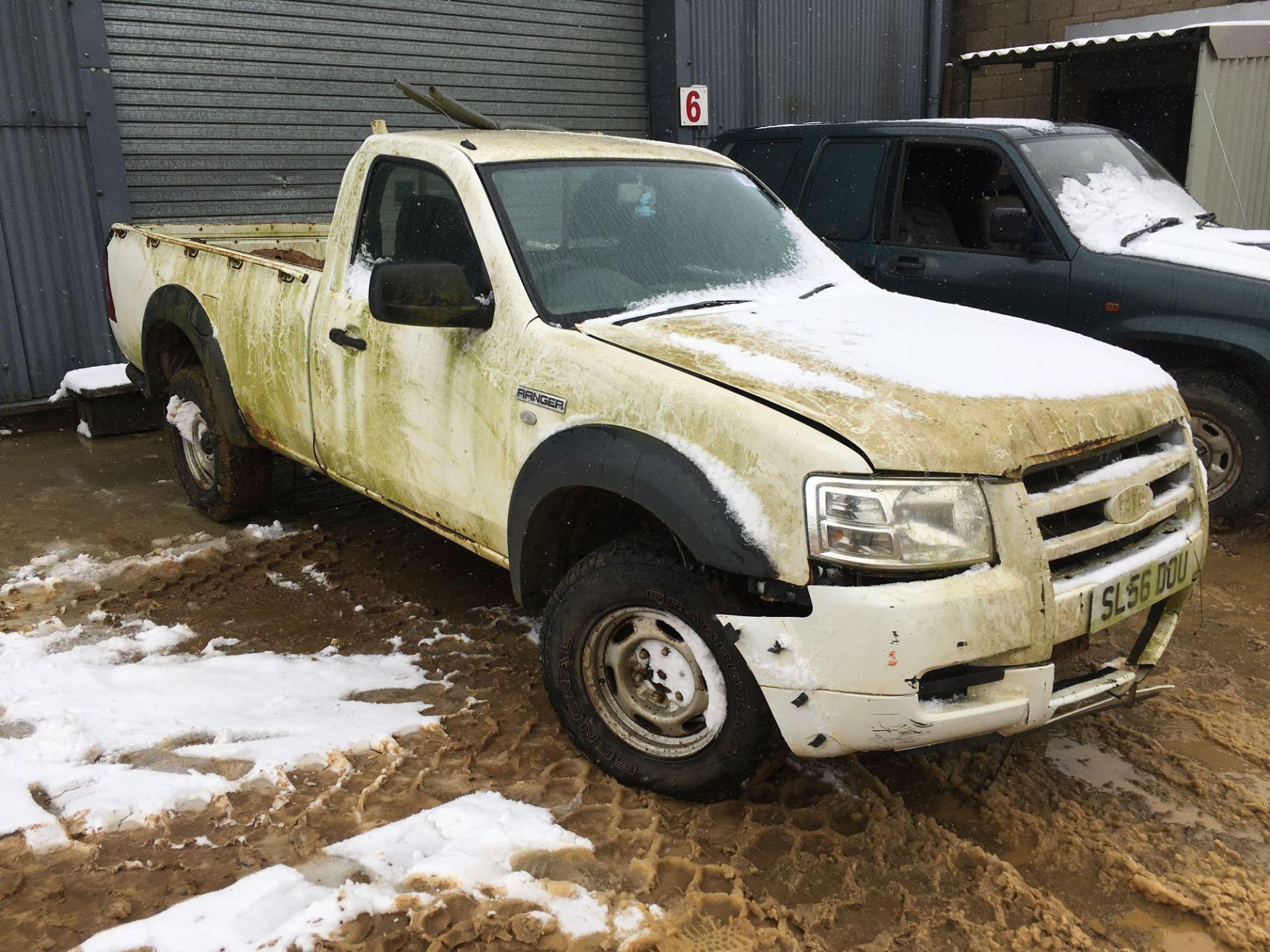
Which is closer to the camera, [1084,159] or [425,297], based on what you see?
[425,297]

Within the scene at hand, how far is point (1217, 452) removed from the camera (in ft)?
17.2

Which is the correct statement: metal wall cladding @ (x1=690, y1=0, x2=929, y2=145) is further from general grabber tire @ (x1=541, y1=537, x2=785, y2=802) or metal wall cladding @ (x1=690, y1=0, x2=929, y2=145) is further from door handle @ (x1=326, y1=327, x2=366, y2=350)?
general grabber tire @ (x1=541, y1=537, x2=785, y2=802)

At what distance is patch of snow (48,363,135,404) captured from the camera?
281 inches

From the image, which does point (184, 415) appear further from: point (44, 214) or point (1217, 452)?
point (1217, 452)

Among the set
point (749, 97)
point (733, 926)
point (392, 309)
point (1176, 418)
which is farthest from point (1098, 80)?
point (733, 926)

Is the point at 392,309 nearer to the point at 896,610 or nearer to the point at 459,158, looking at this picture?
the point at 459,158

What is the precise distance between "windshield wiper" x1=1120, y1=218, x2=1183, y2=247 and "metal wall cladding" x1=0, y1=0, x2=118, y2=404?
675 centimetres

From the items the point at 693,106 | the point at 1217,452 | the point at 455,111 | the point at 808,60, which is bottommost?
the point at 1217,452

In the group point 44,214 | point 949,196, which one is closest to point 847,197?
point 949,196

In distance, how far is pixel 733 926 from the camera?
8.13 feet

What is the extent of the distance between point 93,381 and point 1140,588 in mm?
6832

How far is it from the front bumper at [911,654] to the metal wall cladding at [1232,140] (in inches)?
345

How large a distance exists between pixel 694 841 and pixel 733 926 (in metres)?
0.33

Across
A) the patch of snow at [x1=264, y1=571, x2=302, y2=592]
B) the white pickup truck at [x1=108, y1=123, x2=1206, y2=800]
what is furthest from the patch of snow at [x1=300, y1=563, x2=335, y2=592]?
the white pickup truck at [x1=108, y1=123, x2=1206, y2=800]
